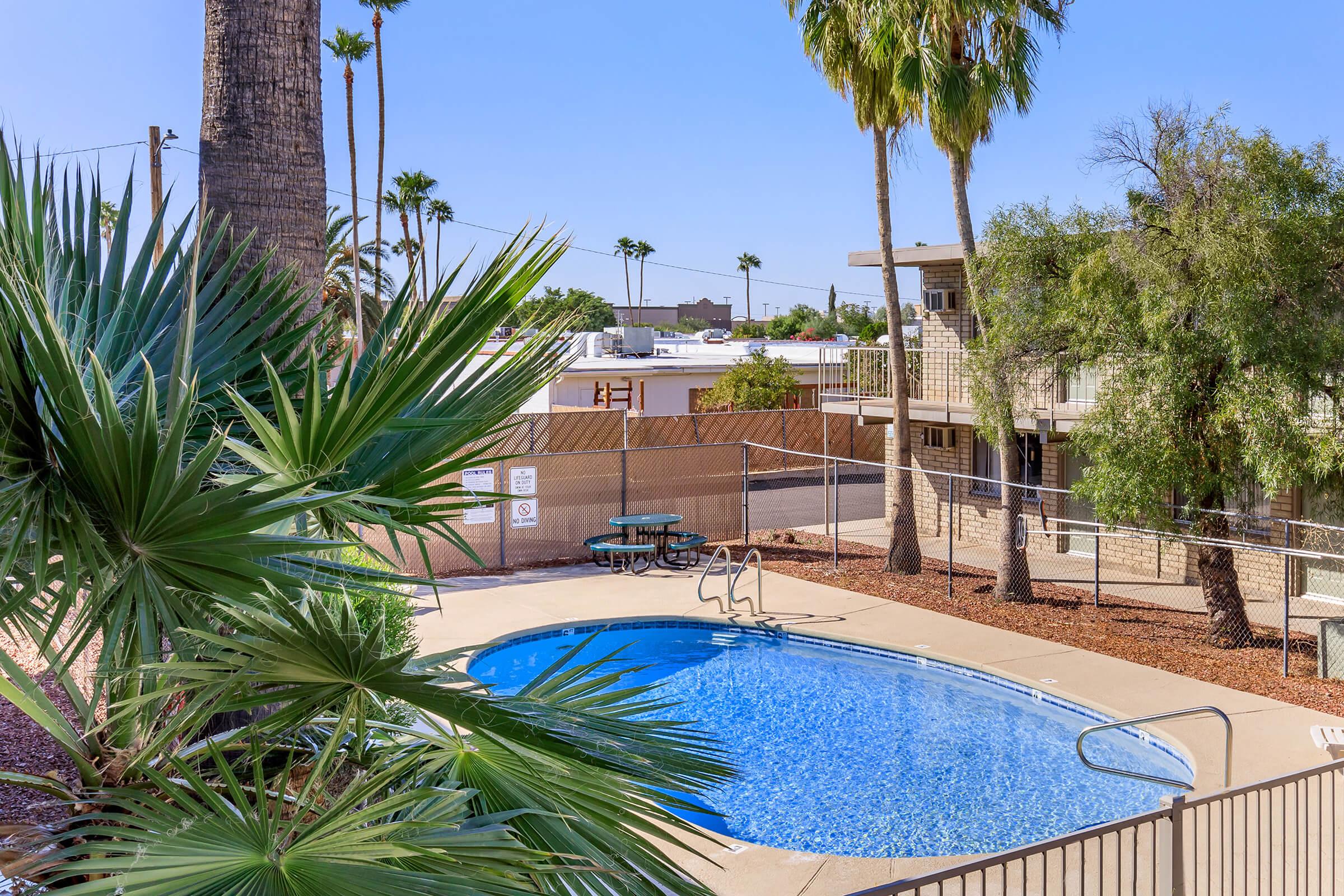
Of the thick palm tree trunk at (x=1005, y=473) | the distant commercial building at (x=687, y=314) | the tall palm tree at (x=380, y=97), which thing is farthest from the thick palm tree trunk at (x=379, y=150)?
the distant commercial building at (x=687, y=314)

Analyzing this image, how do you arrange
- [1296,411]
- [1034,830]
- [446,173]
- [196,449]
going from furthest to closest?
[446,173] < [1296,411] < [1034,830] < [196,449]

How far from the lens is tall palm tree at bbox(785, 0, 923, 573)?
1590 centimetres

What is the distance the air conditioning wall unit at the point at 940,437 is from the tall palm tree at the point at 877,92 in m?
4.19

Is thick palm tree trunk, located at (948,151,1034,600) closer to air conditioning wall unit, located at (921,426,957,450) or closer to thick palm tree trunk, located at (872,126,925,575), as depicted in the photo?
thick palm tree trunk, located at (872,126,925,575)

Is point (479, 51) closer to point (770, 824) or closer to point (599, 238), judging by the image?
point (770, 824)

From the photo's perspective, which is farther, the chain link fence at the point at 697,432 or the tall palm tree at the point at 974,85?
the chain link fence at the point at 697,432

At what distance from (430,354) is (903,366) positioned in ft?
49.5

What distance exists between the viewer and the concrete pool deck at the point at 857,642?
7699 millimetres

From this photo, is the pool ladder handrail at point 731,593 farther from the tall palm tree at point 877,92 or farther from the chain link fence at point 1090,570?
the tall palm tree at point 877,92

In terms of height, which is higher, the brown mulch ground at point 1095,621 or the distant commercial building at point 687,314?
the distant commercial building at point 687,314

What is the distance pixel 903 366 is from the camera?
17578 millimetres

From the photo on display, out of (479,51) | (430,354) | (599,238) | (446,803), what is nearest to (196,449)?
(430,354)

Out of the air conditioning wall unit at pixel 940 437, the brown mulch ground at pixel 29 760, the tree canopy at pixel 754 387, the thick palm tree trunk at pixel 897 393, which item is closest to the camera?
the brown mulch ground at pixel 29 760

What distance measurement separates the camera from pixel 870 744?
37.7ft
